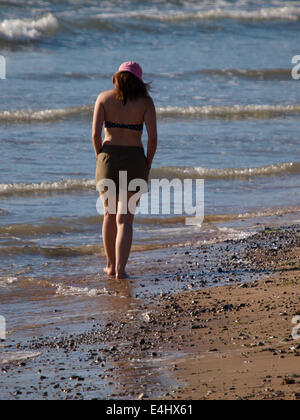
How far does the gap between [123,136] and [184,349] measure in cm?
215

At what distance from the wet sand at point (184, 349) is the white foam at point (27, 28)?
14.7 m

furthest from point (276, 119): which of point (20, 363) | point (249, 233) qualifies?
point (20, 363)

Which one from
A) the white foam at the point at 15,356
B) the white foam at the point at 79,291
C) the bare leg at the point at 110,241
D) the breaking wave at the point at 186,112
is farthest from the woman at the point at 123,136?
the breaking wave at the point at 186,112

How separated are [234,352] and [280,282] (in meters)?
1.49

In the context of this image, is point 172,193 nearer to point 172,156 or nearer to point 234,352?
point 172,156

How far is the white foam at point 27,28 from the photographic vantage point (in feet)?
64.0

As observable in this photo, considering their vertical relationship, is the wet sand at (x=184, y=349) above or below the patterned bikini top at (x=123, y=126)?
below

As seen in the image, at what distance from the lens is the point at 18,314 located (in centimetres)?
531

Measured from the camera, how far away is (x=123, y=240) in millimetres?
6164

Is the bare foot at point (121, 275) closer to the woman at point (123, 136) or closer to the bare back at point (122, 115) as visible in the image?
the woman at point (123, 136)

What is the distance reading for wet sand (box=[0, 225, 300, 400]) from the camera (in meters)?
3.78

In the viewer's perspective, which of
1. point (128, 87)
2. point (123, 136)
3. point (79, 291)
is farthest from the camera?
point (123, 136)

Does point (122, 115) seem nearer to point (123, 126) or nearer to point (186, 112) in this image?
point (123, 126)

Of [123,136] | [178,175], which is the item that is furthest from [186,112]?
[123,136]
